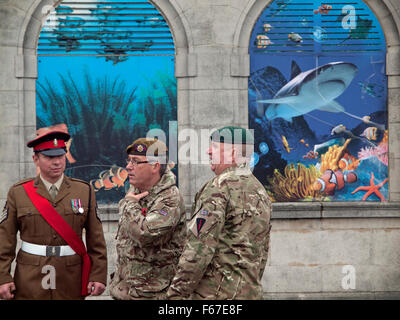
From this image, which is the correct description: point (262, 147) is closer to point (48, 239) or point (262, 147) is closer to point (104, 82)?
point (104, 82)

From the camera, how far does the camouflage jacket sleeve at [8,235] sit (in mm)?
4934

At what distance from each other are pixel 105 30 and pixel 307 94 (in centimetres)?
287

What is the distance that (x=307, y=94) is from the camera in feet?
29.6

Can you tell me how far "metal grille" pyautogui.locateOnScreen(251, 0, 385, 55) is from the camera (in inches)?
355

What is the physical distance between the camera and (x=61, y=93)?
8.84 m

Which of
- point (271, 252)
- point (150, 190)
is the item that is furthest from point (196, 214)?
point (271, 252)

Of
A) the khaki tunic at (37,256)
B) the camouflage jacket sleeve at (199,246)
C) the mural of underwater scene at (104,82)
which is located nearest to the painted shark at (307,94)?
the mural of underwater scene at (104,82)

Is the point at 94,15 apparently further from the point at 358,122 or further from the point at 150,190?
the point at 150,190

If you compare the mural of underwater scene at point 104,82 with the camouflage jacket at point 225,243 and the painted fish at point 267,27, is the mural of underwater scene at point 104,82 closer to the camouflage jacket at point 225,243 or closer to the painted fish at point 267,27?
the painted fish at point 267,27

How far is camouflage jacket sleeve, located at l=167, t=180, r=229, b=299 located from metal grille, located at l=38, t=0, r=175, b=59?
17.1 ft

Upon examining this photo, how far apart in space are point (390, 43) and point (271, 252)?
3.28 m

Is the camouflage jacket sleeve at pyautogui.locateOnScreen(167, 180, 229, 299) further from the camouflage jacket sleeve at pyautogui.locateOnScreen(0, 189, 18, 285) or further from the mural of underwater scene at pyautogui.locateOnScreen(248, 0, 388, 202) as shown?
the mural of underwater scene at pyautogui.locateOnScreen(248, 0, 388, 202)

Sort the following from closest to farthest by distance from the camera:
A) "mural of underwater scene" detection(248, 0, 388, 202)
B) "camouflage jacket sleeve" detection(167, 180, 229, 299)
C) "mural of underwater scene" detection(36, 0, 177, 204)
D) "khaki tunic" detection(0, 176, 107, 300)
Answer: "camouflage jacket sleeve" detection(167, 180, 229, 299)
"khaki tunic" detection(0, 176, 107, 300)
"mural of underwater scene" detection(36, 0, 177, 204)
"mural of underwater scene" detection(248, 0, 388, 202)

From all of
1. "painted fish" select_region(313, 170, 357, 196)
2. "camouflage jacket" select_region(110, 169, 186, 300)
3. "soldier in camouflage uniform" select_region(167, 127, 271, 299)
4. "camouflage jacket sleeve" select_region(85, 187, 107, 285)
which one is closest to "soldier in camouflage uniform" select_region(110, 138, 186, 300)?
"camouflage jacket" select_region(110, 169, 186, 300)
